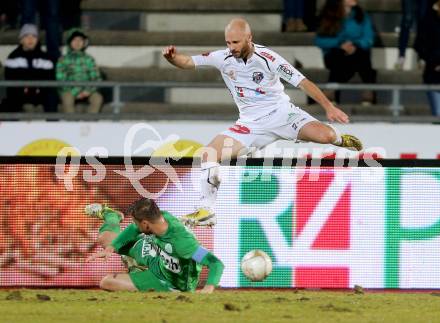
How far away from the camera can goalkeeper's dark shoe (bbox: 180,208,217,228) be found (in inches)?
538

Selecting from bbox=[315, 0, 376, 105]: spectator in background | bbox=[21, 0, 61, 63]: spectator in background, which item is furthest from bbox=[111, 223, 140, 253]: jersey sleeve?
bbox=[315, 0, 376, 105]: spectator in background

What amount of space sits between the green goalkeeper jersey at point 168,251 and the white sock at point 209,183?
471 mm

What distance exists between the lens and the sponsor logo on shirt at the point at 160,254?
13375mm

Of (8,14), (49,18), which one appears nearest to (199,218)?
(49,18)

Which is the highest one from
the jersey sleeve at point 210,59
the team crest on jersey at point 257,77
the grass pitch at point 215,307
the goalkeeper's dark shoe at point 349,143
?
the jersey sleeve at point 210,59

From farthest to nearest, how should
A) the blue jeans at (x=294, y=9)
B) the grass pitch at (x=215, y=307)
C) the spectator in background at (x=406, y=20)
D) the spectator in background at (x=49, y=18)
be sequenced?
the blue jeans at (x=294, y=9)
the spectator in background at (x=406, y=20)
the spectator in background at (x=49, y=18)
the grass pitch at (x=215, y=307)

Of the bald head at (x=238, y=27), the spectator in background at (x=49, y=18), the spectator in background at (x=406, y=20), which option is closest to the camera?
the bald head at (x=238, y=27)

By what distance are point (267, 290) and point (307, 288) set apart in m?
0.42

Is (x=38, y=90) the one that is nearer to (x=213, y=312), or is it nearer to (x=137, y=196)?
(x=137, y=196)

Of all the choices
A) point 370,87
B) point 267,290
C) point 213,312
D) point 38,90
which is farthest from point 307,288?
point 38,90

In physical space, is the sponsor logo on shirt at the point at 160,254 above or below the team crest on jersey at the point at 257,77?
below

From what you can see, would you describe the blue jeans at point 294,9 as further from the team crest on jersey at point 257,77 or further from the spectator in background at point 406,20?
the team crest on jersey at point 257,77

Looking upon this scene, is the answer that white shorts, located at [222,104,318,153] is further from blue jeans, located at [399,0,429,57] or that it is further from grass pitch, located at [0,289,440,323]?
blue jeans, located at [399,0,429,57]

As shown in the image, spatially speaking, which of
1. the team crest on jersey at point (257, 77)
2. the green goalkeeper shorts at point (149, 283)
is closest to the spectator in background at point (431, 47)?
the team crest on jersey at point (257, 77)
